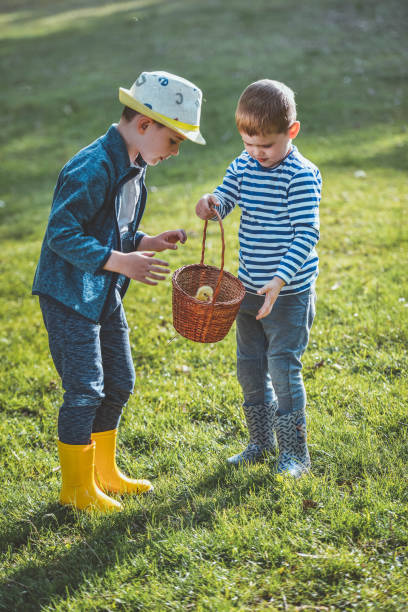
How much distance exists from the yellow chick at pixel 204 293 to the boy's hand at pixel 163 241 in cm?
27

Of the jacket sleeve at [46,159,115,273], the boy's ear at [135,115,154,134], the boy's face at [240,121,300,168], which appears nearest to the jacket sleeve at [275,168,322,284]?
the boy's face at [240,121,300,168]

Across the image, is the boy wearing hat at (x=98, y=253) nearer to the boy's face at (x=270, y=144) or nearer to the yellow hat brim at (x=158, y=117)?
the yellow hat brim at (x=158, y=117)

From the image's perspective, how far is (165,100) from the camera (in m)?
2.66

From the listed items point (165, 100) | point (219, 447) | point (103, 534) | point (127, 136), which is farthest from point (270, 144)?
point (103, 534)

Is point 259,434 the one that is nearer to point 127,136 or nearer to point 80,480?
point 80,480

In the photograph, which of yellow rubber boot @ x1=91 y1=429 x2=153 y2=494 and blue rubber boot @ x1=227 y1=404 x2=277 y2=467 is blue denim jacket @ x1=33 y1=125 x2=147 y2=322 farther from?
blue rubber boot @ x1=227 y1=404 x2=277 y2=467

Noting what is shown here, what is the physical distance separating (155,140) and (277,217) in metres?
0.69

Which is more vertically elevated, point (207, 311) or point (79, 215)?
point (79, 215)

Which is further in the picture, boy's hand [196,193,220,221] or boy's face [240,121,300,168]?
boy's hand [196,193,220,221]

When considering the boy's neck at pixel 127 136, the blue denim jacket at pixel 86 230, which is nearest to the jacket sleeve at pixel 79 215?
the blue denim jacket at pixel 86 230

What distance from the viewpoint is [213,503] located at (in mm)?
2867

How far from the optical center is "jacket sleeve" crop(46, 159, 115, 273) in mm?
2553

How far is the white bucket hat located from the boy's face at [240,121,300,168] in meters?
0.28

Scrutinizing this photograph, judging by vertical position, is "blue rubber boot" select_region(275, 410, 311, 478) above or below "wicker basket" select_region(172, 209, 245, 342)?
below
